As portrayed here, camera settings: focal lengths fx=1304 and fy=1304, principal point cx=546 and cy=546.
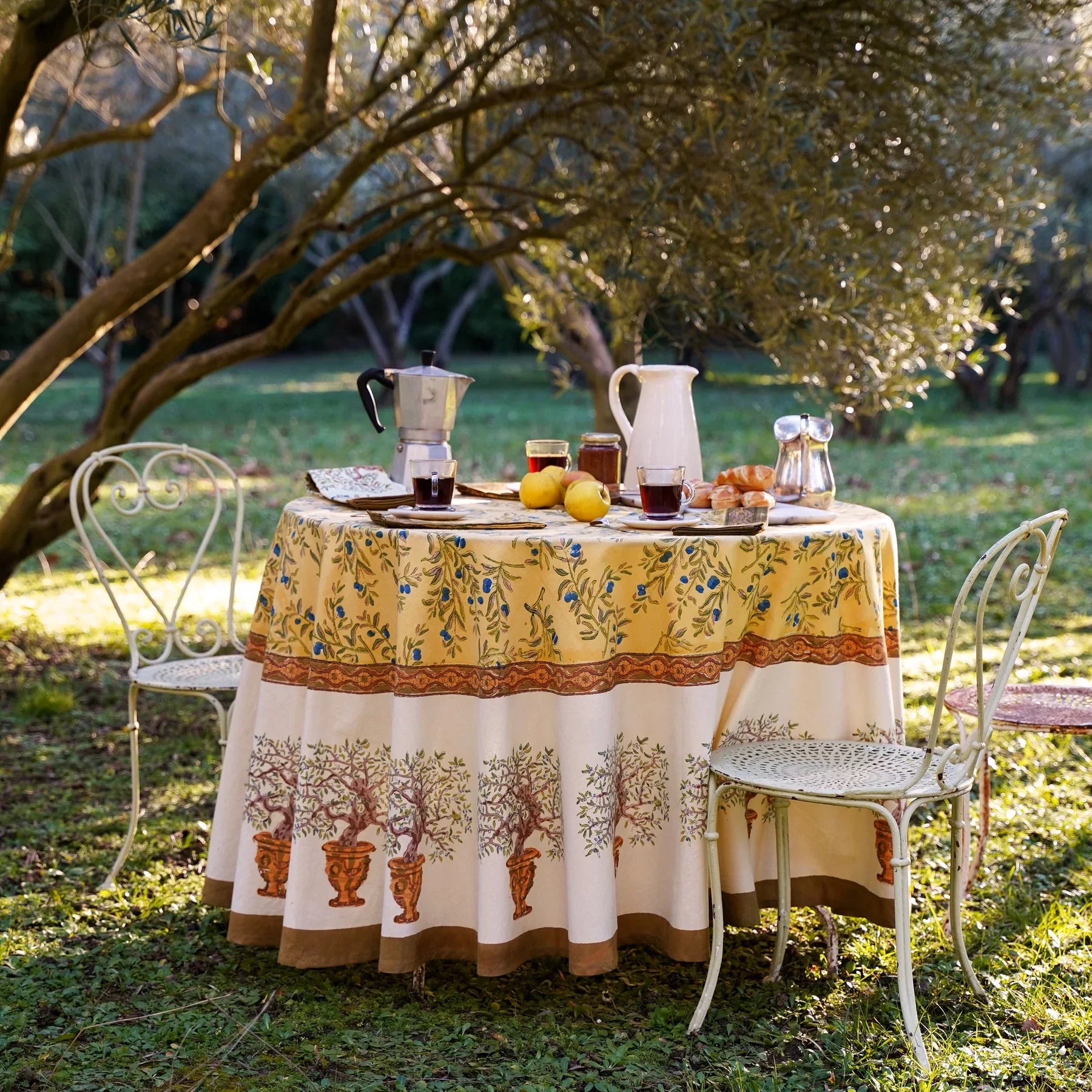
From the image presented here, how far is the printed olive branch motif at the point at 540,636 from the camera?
2848 millimetres

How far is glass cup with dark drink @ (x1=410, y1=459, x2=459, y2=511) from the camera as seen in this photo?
3123 mm

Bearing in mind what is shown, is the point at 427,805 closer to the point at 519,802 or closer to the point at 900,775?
the point at 519,802

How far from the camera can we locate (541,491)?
11.0 ft

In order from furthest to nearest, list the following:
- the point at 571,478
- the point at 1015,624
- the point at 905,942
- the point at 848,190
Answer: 1. the point at 848,190
2. the point at 571,478
3. the point at 905,942
4. the point at 1015,624

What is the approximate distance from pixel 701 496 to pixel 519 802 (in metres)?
0.97

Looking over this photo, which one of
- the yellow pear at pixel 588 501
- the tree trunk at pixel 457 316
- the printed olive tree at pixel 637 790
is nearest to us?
the printed olive tree at pixel 637 790

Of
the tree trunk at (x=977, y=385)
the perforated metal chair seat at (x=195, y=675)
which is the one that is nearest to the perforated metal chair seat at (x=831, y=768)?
the perforated metal chair seat at (x=195, y=675)

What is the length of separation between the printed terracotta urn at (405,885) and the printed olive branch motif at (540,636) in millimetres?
526

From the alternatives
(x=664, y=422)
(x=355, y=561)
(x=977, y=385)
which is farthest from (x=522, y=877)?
(x=977, y=385)

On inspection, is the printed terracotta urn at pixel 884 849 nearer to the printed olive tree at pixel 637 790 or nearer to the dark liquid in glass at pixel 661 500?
the printed olive tree at pixel 637 790

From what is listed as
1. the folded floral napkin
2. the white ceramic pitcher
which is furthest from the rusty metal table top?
the folded floral napkin

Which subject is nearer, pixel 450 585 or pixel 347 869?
pixel 450 585

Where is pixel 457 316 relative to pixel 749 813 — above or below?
above

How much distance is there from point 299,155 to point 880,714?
10.2 feet
